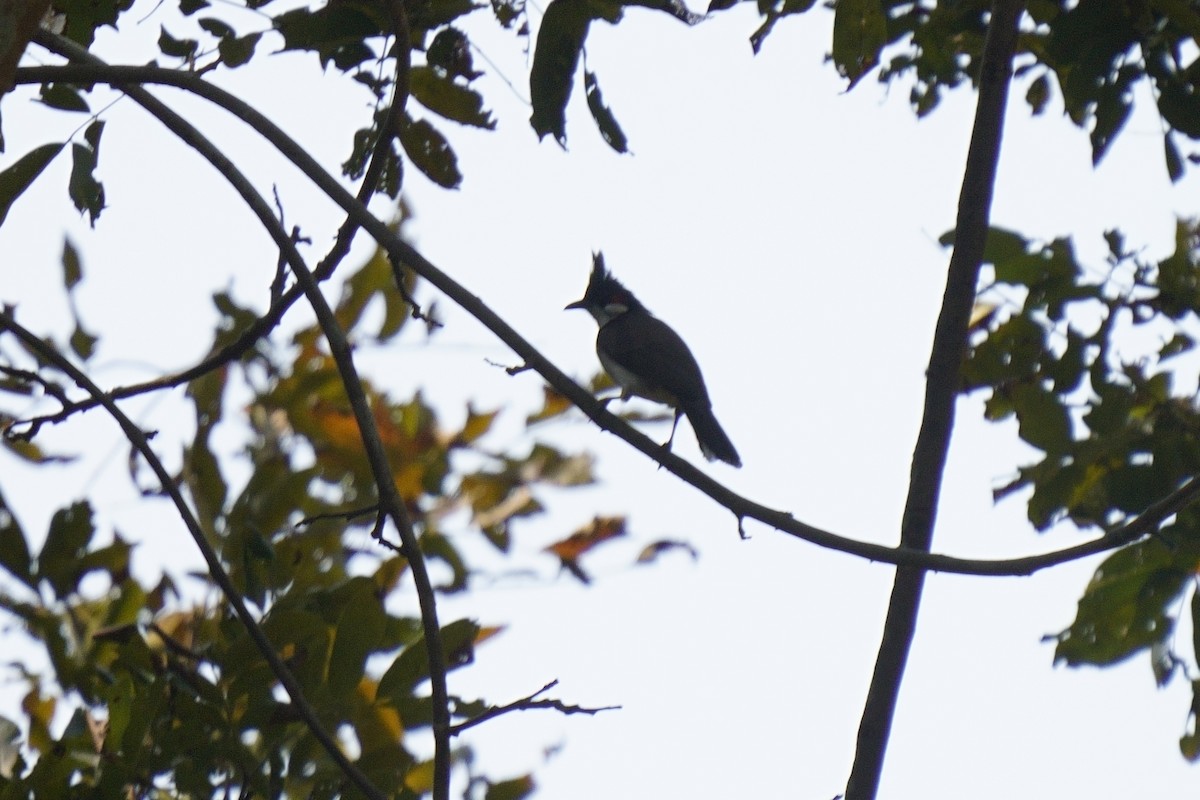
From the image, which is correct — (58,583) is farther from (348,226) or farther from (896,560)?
(896,560)

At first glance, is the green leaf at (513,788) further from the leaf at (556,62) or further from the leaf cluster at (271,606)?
the leaf at (556,62)

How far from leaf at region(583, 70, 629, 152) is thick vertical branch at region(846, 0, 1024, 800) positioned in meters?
0.86

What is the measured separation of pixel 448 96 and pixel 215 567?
1.11 metres

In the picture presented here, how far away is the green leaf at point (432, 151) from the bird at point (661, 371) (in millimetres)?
1916

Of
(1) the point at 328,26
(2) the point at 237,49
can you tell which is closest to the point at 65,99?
(2) the point at 237,49

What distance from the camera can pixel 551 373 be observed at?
109 inches

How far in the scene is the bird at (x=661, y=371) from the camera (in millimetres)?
5242

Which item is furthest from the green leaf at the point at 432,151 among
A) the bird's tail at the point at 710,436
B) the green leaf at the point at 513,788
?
the bird's tail at the point at 710,436

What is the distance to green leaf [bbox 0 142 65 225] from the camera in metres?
2.86

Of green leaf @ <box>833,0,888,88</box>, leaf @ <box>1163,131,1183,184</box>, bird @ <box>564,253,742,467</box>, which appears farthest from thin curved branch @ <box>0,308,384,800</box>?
leaf @ <box>1163,131,1183,184</box>

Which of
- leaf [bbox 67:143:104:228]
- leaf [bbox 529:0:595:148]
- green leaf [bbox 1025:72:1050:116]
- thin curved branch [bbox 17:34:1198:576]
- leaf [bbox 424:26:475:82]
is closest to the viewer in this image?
thin curved branch [bbox 17:34:1198:576]

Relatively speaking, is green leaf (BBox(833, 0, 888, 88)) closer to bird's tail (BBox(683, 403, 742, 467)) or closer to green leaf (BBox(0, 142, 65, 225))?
green leaf (BBox(0, 142, 65, 225))

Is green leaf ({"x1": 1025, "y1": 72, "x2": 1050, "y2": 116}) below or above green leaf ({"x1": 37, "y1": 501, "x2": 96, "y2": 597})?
above

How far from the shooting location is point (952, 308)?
126 inches
